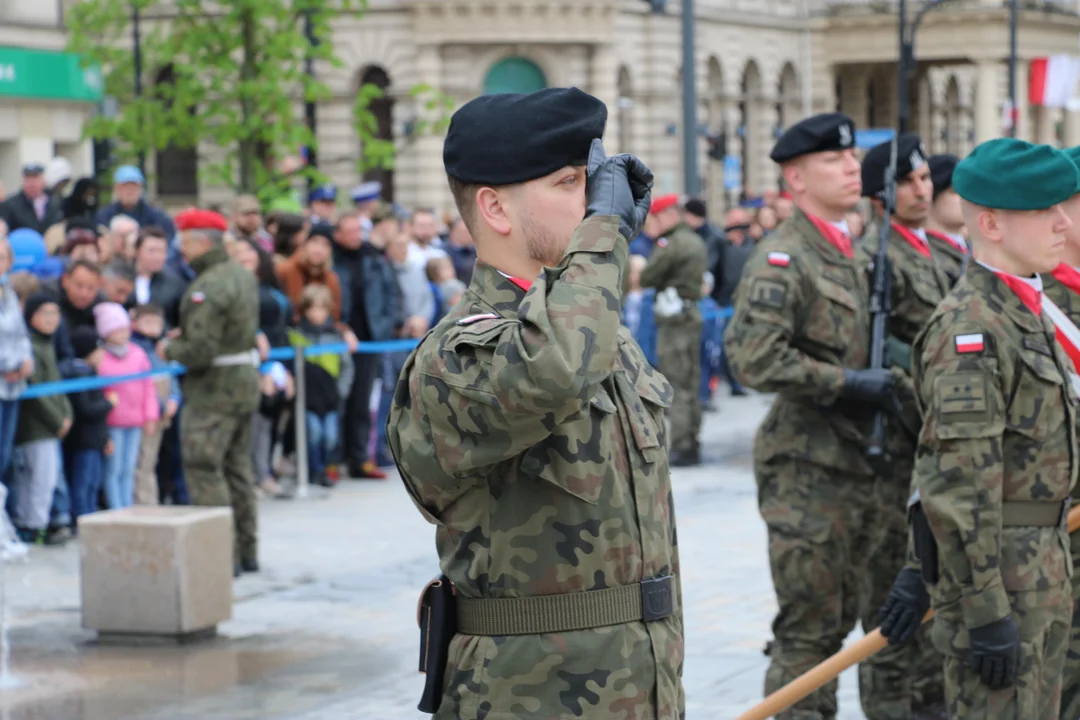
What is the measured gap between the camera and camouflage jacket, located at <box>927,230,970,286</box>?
769 cm

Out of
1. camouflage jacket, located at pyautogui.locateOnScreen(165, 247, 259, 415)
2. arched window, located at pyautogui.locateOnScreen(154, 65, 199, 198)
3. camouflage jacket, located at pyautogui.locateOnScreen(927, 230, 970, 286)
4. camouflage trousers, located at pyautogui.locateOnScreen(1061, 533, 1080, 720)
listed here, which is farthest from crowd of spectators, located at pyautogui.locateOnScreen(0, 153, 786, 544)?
arched window, located at pyautogui.locateOnScreen(154, 65, 199, 198)

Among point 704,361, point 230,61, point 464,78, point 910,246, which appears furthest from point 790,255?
point 464,78

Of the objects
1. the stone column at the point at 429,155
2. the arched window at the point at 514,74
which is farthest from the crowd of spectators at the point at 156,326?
the arched window at the point at 514,74

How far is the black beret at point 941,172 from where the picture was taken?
8.29 metres

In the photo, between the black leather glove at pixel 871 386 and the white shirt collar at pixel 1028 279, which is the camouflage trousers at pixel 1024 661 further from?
the black leather glove at pixel 871 386

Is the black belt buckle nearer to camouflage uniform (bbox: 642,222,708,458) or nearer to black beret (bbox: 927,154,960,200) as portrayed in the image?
black beret (bbox: 927,154,960,200)

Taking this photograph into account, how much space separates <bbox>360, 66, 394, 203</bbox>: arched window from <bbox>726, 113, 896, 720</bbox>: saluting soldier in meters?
37.8

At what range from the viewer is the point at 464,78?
43.8 metres

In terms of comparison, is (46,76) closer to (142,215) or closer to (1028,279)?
(142,215)

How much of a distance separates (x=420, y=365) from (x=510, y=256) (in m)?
0.32

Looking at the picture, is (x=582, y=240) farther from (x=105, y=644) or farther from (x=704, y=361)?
(x=704, y=361)

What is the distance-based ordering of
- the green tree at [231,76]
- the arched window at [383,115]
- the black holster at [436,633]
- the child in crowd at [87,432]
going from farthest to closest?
the arched window at [383,115], the green tree at [231,76], the child in crowd at [87,432], the black holster at [436,633]

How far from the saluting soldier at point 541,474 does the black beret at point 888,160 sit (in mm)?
3965

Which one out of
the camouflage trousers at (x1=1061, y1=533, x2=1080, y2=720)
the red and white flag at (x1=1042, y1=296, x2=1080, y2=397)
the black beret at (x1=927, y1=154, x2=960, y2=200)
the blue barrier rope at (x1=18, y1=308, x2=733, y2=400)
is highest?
the black beret at (x1=927, y1=154, x2=960, y2=200)
